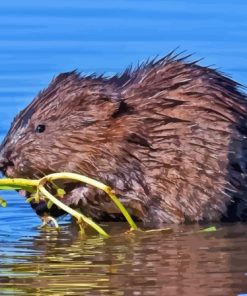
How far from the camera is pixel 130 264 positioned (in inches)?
396

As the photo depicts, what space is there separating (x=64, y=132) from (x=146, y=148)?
0.58 m

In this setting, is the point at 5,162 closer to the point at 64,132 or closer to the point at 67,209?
the point at 64,132

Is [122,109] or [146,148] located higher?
[122,109]

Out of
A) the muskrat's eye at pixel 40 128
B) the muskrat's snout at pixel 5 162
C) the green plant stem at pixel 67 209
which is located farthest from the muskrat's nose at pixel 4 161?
the green plant stem at pixel 67 209

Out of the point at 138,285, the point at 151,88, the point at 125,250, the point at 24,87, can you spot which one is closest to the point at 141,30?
the point at 24,87

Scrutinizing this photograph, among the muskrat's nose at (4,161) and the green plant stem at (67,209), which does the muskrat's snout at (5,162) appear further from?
the green plant stem at (67,209)

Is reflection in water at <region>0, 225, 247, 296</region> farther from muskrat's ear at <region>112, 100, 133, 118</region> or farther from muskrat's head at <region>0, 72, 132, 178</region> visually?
muskrat's ear at <region>112, 100, 133, 118</region>

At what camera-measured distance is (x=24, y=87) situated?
15.5m

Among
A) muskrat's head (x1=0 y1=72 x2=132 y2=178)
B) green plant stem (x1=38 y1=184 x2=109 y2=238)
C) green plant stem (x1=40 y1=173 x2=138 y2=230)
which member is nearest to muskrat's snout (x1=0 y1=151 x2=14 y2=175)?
muskrat's head (x1=0 y1=72 x2=132 y2=178)

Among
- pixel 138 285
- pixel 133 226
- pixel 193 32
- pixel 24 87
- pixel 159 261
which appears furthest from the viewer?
pixel 193 32

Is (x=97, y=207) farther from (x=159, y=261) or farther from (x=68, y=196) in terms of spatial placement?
(x=159, y=261)

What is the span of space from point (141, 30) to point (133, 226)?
23.2ft

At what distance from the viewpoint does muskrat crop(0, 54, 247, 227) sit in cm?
1138

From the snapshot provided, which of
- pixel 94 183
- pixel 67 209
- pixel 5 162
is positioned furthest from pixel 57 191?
pixel 94 183
